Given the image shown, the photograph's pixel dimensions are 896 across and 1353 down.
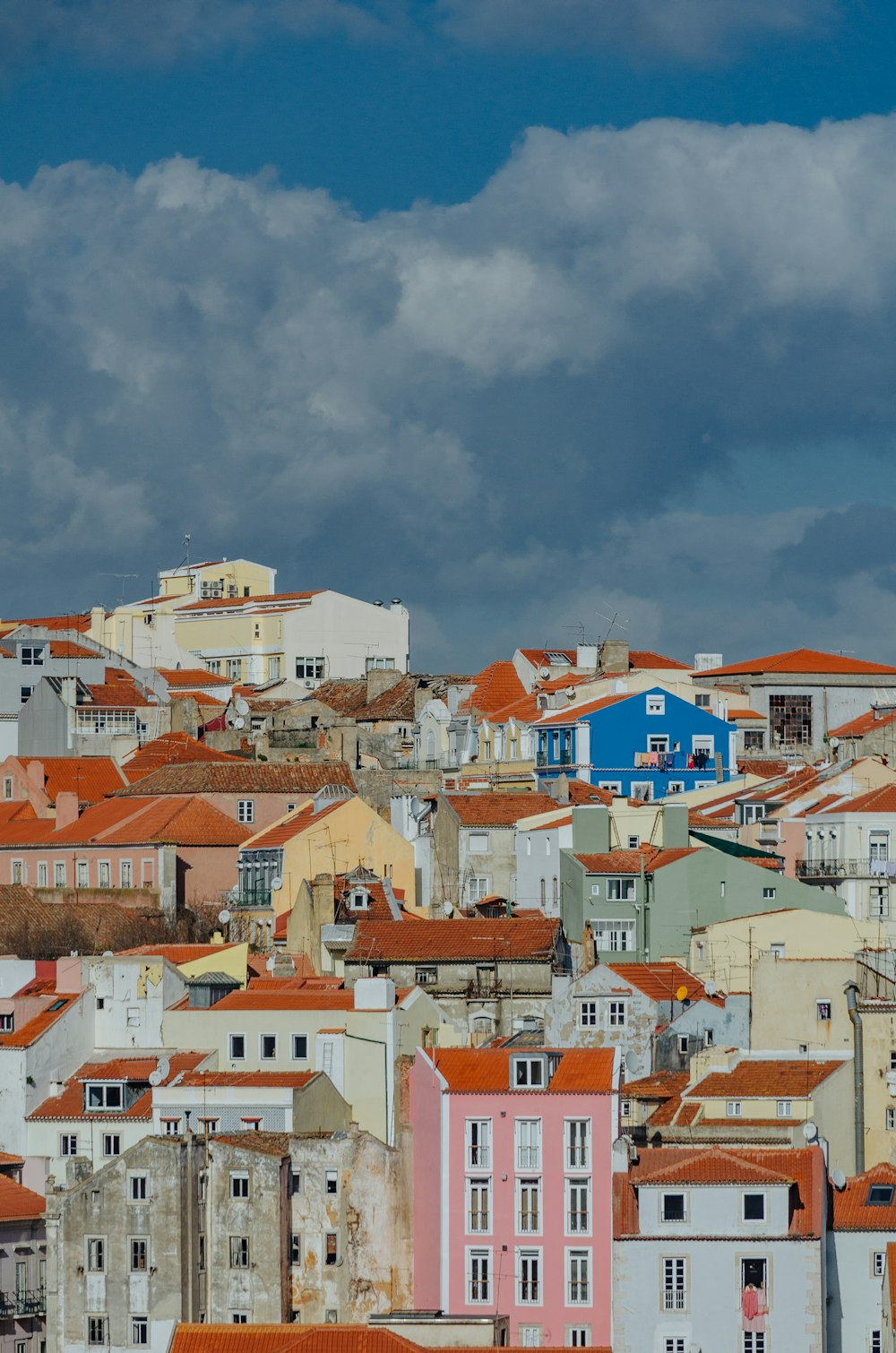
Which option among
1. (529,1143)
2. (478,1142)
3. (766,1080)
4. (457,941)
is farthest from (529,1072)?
(457,941)

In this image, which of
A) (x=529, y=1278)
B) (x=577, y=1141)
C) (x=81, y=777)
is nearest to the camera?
(x=529, y=1278)

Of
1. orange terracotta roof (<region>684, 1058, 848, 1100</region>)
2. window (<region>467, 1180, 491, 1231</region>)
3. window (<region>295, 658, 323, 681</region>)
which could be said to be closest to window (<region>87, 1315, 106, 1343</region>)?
window (<region>467, 1180, 491, 1231</region>)

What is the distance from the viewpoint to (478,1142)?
68.6 meters

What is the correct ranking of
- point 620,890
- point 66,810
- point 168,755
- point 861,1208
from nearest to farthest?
point 861,1208
point 620,890
point 66,810
point 168,755

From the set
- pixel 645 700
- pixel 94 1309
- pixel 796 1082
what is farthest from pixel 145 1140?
pixel 645 700

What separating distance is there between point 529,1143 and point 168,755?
4602 cm

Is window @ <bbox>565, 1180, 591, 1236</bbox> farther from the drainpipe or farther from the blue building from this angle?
the blue building

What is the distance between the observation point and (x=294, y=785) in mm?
104188

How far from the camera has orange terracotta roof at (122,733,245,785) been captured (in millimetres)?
109662

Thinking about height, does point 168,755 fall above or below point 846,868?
above

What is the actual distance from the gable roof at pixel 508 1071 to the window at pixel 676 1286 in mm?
5123

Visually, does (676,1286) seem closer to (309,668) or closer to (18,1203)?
(18,1203)

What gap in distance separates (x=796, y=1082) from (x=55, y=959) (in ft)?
87.6

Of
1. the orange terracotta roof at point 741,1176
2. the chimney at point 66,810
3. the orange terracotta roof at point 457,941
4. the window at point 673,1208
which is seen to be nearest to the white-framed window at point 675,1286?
the window at point 673,1208
